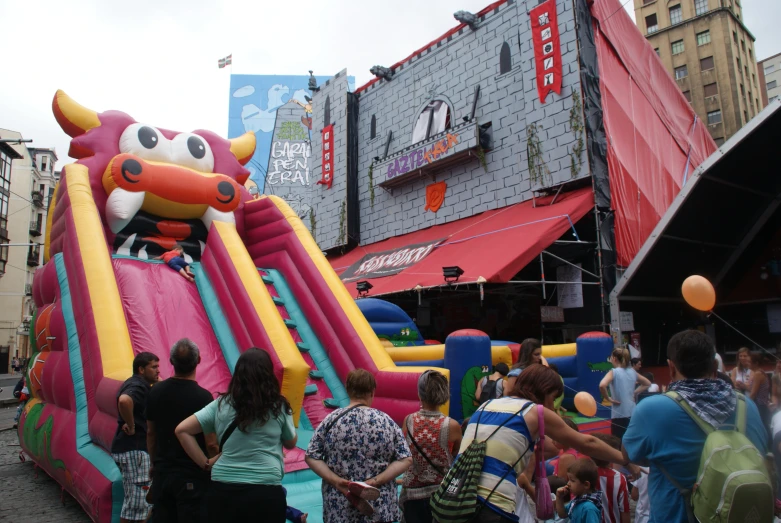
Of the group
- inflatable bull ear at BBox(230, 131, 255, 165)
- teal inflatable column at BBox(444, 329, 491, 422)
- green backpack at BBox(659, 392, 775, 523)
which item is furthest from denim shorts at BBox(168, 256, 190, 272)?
green backpack at BBox(659, 392, 775, 523)

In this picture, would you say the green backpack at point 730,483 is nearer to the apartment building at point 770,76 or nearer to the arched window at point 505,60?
the arched window at point 505,60

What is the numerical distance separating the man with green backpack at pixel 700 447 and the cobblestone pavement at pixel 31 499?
4.44 metres

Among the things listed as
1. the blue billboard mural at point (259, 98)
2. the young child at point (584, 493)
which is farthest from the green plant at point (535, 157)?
the blue billboard mural at point (259, 98)

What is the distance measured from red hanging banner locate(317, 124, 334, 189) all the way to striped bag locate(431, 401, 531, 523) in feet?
49.0

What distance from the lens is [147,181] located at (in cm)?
693

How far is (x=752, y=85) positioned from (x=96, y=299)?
3796 cm

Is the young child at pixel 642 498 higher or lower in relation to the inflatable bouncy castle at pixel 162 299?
lower

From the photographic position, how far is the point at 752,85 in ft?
107

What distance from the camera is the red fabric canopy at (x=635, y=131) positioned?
1081 cm

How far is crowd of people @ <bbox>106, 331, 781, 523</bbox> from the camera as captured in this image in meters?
2.02

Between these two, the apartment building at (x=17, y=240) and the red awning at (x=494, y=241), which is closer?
the red awning at (x=494, y=241)

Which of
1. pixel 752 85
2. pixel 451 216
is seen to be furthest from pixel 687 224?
pixel 752 85

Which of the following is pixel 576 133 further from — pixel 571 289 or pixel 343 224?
pixel 343 224

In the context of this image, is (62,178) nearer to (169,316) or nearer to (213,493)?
(169,316)
